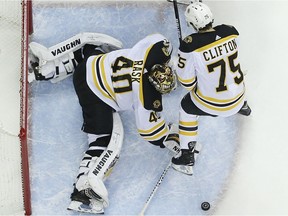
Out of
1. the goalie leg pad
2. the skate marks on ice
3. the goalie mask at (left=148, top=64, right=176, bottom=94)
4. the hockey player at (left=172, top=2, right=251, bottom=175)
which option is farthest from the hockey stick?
the goalie mask at (left=148, top=64, right=176, bottom=94)

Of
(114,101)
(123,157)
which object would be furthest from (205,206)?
(114,101)

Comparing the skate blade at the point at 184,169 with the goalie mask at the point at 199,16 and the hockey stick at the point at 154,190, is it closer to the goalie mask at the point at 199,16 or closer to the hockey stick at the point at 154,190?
the hockey stick at the point at 154,190

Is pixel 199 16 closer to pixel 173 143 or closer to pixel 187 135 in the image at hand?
pixel 187 135

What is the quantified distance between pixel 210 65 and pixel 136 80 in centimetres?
40

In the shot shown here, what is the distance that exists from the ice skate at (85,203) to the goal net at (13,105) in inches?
9.9

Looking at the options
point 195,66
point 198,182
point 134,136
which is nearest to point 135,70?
point 195,66

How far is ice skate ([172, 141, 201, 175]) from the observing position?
132 inches

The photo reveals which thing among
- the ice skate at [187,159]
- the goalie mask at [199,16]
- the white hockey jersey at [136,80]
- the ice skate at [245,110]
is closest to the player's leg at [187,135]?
the ice skate at [187,159]

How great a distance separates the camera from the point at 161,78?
301 cm

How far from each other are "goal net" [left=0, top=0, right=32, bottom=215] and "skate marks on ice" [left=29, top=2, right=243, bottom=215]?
0.10 meters

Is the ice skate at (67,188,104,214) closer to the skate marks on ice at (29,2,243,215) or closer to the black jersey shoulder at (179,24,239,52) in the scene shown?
the skate marks on ice at (29,2,243,215)

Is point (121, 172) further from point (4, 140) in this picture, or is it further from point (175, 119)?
point (4, 140)

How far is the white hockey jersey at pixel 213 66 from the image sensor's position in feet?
9.60

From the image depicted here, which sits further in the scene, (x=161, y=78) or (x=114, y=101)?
(x=114, y=101)
